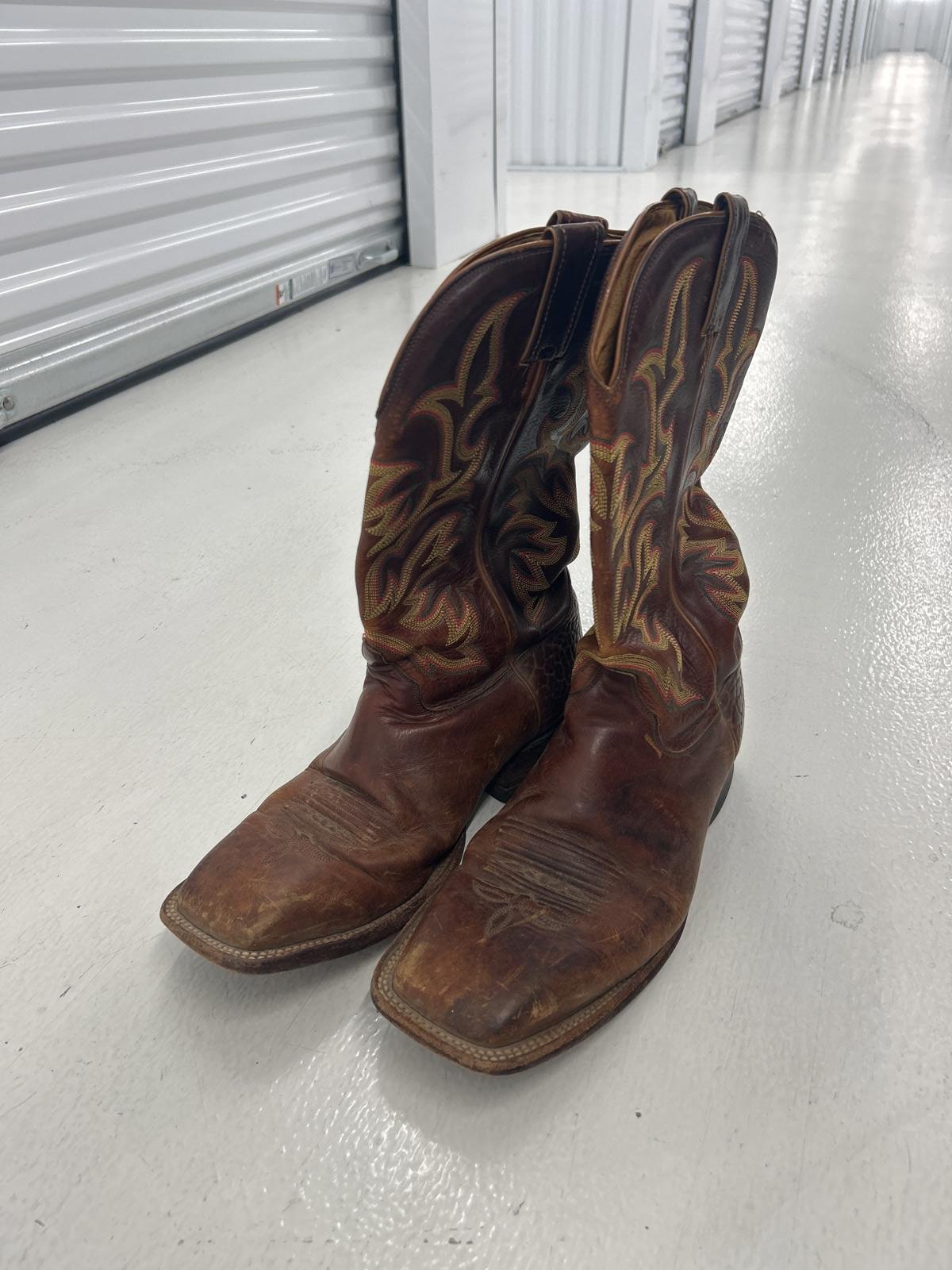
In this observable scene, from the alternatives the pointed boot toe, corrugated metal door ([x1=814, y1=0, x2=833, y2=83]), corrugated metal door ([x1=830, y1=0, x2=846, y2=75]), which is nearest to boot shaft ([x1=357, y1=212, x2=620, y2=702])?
the pointed boot toe

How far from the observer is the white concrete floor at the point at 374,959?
0.55 m

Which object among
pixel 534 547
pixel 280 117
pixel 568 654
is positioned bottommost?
pixel 568 654

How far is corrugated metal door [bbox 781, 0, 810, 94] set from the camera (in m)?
8.59

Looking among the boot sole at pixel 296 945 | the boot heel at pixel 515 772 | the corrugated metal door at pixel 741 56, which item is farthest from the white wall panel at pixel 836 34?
the boot sole at pixel 296 945

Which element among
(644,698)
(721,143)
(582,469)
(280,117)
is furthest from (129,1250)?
(721,143)

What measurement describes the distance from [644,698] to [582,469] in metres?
0.95

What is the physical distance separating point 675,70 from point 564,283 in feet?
18.2

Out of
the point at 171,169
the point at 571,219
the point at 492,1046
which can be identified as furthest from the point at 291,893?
the point at 171,169

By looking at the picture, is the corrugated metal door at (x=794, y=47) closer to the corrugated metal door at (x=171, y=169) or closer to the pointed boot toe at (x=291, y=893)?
the corrugated metal door at (x=171, y=169)

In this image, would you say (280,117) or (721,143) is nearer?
(280,117)

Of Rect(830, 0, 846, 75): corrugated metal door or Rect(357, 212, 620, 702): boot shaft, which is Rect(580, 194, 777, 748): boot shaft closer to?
Rect(357, 212, 620, 702): boot shaft

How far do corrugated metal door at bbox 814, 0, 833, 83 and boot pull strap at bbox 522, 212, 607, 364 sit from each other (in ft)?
39.9

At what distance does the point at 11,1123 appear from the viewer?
1.98 feet

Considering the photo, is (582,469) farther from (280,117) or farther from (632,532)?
(280,117)
